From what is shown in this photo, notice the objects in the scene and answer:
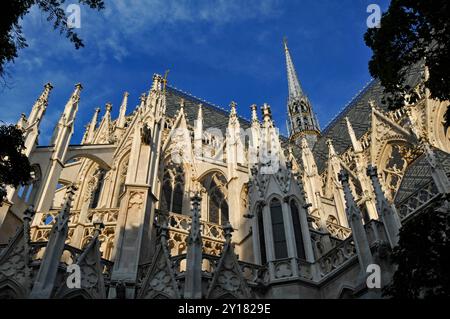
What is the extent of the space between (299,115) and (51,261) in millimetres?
40408

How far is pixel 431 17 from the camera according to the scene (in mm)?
8820

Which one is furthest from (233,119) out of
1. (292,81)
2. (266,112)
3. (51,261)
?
(292,81)

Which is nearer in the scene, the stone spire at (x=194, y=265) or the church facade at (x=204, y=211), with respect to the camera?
the stone spire at (x=194, y=265)

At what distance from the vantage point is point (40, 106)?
18719 millimetres

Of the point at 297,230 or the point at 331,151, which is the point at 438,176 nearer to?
the point at 297,230

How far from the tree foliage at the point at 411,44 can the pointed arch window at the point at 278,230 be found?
4997 millimetres

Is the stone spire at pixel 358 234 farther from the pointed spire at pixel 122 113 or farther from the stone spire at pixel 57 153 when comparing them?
the pointed spire at pixel 122 113

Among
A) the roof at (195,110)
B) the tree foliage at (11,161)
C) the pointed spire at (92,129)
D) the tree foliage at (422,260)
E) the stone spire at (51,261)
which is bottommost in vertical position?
the tree foliage at (422,260)

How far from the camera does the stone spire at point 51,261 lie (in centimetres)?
948

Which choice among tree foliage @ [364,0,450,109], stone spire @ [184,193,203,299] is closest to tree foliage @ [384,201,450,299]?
tree foliage @ [364,0,450,109]

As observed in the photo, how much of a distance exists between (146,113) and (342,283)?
32.1ft

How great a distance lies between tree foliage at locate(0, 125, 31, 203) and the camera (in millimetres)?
9008

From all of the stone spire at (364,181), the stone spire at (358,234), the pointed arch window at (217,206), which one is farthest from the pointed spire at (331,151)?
the stone spire at (358,234)
